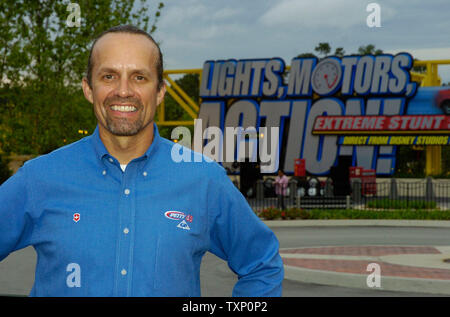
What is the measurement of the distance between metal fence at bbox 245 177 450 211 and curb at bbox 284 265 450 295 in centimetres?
1500

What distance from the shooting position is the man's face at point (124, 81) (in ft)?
10.1

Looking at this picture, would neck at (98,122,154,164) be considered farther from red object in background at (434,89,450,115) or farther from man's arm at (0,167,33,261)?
red object in background at (434,89,450,115)

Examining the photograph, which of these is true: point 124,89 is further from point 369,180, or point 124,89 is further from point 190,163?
point 369,180

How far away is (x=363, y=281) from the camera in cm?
1220

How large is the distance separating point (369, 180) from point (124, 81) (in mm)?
38241

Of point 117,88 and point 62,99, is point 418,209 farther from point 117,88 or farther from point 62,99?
point 117,88

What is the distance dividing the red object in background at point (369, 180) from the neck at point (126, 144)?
3610cm

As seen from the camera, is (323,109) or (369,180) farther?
(323,109)

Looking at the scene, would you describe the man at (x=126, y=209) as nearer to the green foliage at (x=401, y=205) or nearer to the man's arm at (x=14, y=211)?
the man's arm at (x=14, y=211)

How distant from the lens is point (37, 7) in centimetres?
3319

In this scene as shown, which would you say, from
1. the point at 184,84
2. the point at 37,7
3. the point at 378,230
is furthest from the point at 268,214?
the point at 184,84

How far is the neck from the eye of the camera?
10.3 ft

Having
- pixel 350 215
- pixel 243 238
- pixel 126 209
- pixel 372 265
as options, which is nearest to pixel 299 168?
pixel 350 215

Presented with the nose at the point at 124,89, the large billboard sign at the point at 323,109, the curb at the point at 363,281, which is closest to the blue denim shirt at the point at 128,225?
the nose at the point at 124,89
